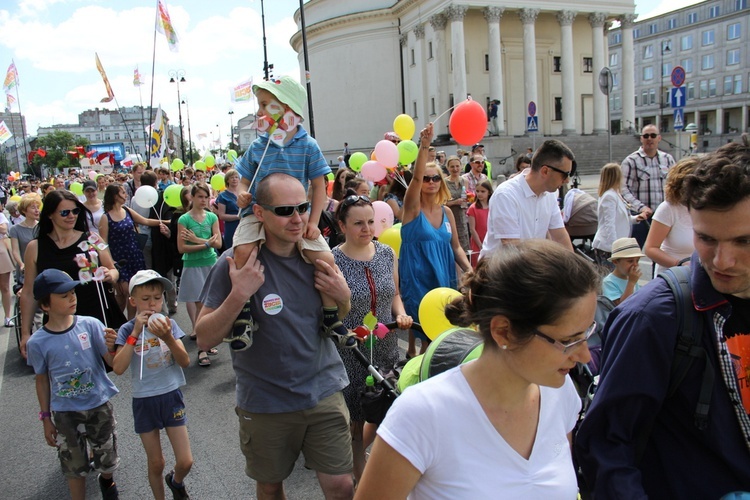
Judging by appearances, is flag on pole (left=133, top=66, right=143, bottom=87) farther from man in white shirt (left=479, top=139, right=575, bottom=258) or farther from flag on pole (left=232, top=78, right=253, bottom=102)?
man in white shirt (left=479, top=139, right=575, bottom=258)

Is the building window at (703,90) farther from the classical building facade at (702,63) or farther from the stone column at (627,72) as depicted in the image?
the stone column at (627,72)

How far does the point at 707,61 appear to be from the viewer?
83500mm

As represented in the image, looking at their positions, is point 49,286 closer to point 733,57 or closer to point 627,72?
point 627,72

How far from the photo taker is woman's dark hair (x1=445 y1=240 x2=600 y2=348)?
5.44 feet

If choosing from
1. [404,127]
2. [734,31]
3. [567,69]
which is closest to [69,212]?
[404,127]

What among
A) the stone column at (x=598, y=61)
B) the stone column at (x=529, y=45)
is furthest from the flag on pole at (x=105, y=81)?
the stone column at (x=598, y=61)

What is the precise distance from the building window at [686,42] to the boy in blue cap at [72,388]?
10003cm

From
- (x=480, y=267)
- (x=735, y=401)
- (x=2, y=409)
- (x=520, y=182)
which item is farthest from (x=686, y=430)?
(x=2, y=409)

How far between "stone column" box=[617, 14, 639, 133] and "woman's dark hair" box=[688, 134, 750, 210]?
47.8 m

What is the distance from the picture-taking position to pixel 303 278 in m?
2.90

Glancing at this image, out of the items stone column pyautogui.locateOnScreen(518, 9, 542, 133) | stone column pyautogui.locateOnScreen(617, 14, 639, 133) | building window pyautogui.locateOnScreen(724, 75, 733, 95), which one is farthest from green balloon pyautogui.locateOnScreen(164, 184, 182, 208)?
building window pyautogui.locateOnScreen(724, 75, 733, 95)

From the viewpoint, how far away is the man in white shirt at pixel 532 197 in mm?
4402

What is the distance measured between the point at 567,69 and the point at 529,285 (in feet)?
152

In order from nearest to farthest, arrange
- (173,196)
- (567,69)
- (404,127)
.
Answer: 1. (404,127)
2. (173,196)
3. (567,69)
